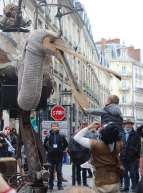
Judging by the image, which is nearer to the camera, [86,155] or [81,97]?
[81,97]

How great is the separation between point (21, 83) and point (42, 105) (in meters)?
0.87

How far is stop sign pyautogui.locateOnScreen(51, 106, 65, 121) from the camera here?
16953 millimetres

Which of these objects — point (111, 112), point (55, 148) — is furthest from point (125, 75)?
point (111, 112)

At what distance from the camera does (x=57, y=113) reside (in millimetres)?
17297

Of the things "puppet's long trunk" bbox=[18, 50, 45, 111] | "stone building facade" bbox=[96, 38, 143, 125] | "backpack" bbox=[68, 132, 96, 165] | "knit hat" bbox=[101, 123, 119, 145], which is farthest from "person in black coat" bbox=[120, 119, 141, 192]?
"stone building facade" bbox=[96, 38, 143, 125]

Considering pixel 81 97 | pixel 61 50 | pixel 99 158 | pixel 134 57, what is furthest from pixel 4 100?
pixel 134 57

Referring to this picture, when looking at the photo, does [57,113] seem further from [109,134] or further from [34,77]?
[109,134]

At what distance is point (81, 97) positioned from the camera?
6.06 m

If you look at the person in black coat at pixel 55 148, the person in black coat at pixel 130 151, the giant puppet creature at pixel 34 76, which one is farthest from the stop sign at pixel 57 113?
the giant puppet creature at pixel 34 76

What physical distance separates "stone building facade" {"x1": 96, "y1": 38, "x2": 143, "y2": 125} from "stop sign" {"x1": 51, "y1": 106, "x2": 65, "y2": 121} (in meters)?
67.6

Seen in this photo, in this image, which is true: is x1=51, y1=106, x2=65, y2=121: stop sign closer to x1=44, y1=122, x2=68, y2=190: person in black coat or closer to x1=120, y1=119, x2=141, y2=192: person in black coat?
x1=44, y1=122, x2=68, y2=190: person in black coat

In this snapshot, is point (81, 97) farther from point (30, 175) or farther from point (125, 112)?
point (125, 112)

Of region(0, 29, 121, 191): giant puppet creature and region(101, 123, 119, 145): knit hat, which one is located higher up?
region(0, 29, 121, 191): giant puppet creature

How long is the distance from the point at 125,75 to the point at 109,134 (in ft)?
266
